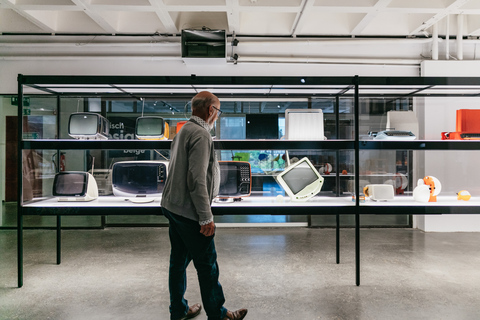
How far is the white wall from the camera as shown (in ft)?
16.3

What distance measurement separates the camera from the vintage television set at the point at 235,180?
3072mm

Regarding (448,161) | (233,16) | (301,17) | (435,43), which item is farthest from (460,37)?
(233,16)

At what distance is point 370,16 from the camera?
415 cm

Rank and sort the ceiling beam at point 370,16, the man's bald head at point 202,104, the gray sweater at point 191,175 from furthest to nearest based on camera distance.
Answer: the ceiling beam at point 370,16 → the man's bald head at point 202,104 → the gray sweater at point 191,175

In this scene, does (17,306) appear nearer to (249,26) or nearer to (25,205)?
(25,205)

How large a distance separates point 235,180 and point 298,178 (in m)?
0.61

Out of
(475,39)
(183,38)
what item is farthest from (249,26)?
(475,39)

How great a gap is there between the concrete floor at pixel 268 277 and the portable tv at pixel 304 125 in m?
1.39

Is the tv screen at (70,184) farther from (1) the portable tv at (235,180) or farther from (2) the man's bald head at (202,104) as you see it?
(2) the man's bald head at (202,104)

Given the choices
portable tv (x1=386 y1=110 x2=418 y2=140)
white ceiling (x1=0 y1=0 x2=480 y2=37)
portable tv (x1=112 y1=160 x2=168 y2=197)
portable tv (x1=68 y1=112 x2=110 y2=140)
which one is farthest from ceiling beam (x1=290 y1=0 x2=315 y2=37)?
portable tv (x1=68 y1=112 x2=110 y2=140)

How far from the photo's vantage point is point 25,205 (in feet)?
9.84

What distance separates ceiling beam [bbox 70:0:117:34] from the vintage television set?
2.57 m

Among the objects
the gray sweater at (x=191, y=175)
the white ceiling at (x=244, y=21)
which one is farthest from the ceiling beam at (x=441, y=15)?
the gray sweater at (x=191, y=175)

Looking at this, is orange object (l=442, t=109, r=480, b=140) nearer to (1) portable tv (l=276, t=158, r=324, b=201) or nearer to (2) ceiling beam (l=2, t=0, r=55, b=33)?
(1) portable tv (l=276, t=158, r=324, b=201)
